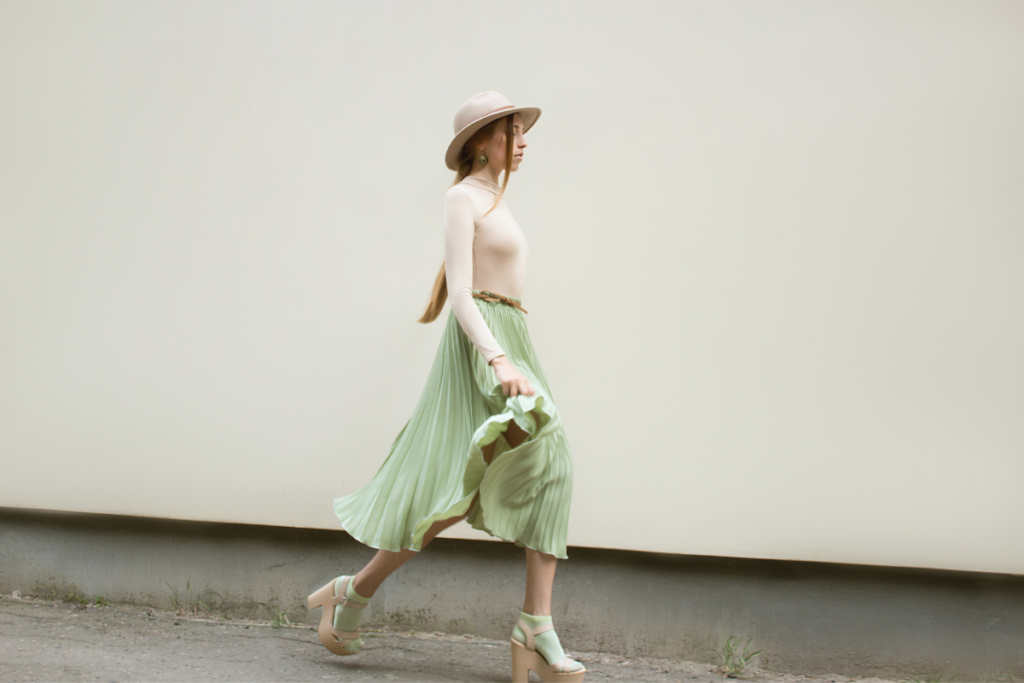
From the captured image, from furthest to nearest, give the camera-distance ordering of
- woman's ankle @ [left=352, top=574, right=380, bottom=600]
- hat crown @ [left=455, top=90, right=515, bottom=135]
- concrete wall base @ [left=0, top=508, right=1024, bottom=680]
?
concrete wall base @ [left=0, top=508, right=1024, bottom=680] < woman's ankle @ [left=352, top=574, right=380, bottom=600] < hat crown @ [left=455, top=90, right=515, bottom=135]

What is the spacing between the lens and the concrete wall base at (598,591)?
2.63 m

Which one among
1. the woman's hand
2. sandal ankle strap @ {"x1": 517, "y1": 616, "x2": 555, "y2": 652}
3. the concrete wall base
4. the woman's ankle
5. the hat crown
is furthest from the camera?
the concrete wall base

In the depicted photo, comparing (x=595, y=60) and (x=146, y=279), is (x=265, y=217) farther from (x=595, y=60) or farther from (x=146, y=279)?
(x=595, y=60)

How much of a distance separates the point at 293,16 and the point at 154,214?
3.62 feet

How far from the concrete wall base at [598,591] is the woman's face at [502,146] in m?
1.56

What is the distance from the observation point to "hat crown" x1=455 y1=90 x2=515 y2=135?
7.34 ft

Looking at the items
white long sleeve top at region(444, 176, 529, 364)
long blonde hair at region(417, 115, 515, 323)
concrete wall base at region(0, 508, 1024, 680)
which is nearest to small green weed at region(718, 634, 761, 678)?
concrete wall base at region(0, 508, 1024, 680)

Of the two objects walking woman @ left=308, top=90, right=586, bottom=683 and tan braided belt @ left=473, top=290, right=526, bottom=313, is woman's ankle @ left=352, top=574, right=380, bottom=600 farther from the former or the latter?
tan braided belt @ left=473, top=290, right=526, bottom=313

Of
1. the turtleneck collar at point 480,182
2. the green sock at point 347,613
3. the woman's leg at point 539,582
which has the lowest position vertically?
the green sock at point 347,613

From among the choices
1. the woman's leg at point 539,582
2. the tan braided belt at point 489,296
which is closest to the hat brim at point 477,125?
the tan braided belt at point 489,296

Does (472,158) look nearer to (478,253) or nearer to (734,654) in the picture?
(478,253)

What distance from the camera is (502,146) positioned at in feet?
7.54

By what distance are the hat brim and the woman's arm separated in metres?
0.18

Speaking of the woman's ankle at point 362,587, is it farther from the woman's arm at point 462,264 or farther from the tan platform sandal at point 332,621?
the woman's arm at point 462,264
